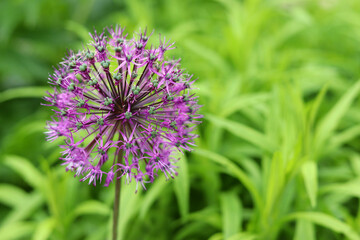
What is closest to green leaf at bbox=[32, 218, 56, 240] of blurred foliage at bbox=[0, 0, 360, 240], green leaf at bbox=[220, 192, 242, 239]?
blurred foliage at bbox=[0, 0, 360, 240]

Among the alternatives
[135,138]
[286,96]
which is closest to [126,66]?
[135,138]

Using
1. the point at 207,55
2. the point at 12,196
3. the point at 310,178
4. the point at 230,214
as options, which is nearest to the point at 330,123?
the point at 310,178

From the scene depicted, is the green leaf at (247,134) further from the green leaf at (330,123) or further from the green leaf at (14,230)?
the green leaf at (14,230)

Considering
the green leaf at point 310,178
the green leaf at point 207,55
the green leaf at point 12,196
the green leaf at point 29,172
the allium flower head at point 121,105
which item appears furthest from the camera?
the green leaf at point 207,55

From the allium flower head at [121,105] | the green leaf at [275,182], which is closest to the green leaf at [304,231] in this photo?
the green leaf at [275,182]

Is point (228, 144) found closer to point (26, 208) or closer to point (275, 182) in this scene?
point (275, 182)

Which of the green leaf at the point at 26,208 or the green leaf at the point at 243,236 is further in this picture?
the green leaf at the point at 26,208

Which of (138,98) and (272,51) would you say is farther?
(272,51)

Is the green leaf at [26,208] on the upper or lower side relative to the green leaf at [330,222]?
upper

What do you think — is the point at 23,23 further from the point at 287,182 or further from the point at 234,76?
the point at 287,182
